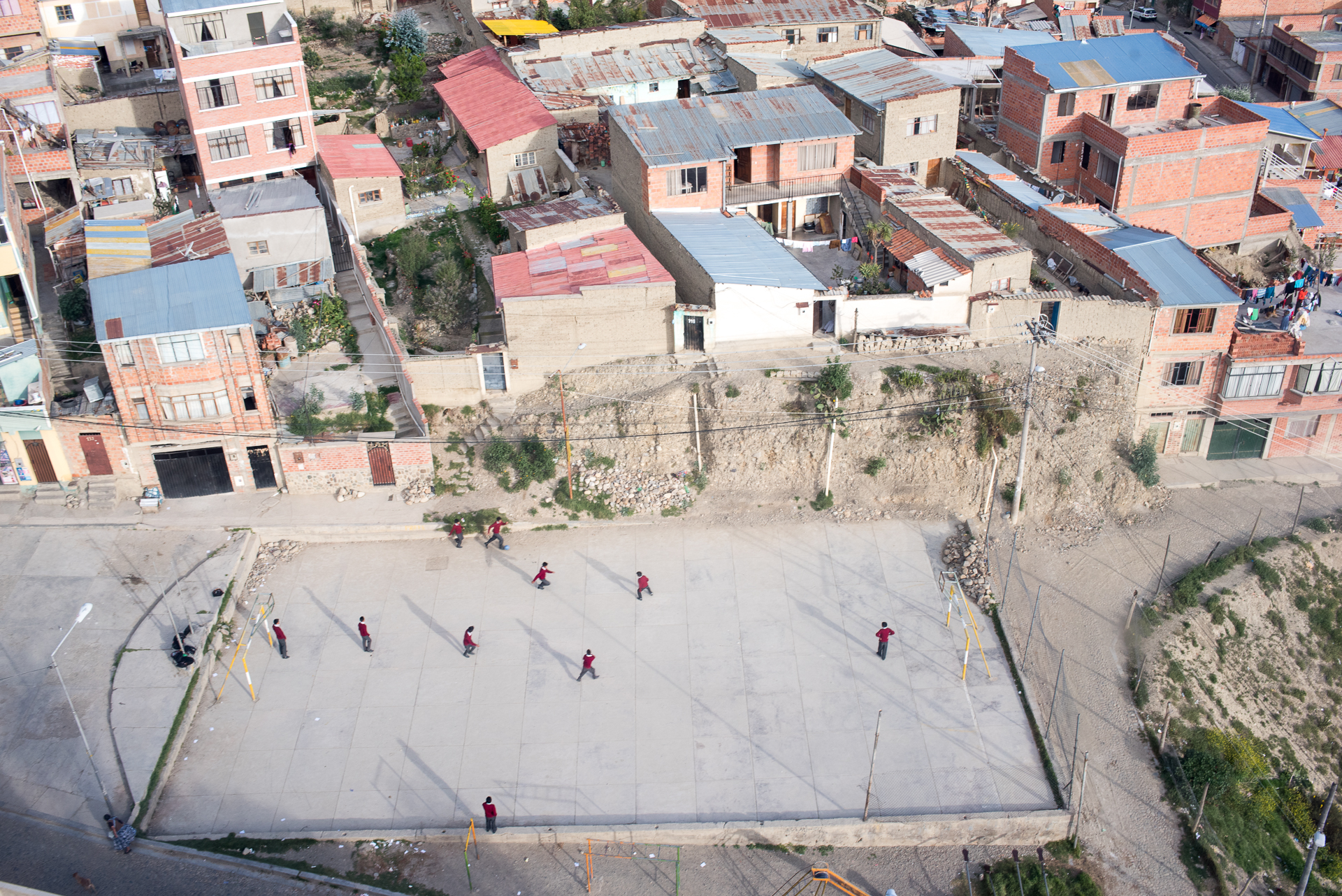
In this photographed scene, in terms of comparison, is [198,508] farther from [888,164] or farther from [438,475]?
[888,164]

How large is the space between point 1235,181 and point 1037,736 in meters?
28.1

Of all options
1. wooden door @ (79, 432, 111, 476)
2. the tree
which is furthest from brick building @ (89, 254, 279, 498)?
the tree

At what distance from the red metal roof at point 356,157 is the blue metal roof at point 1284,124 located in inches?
1453

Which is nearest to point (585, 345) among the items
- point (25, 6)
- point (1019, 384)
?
point (1019, 384)

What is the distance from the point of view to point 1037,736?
30.2 meters

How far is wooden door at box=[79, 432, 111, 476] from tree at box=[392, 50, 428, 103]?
80.5ft

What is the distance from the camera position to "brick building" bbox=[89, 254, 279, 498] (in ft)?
112

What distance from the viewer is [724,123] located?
145 ft

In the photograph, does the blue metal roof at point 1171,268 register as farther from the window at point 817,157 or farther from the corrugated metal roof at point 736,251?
the corrugated metal roof at point 736,251

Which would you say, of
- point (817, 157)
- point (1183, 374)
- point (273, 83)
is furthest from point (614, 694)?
point (273, 83)

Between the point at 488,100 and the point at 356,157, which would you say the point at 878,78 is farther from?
the point at 356,157

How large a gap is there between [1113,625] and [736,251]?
17.4 meters

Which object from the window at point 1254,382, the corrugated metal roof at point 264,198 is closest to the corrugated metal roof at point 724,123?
the corrugated metal roof at point 264,198

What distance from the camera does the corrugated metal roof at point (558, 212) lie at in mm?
42062
